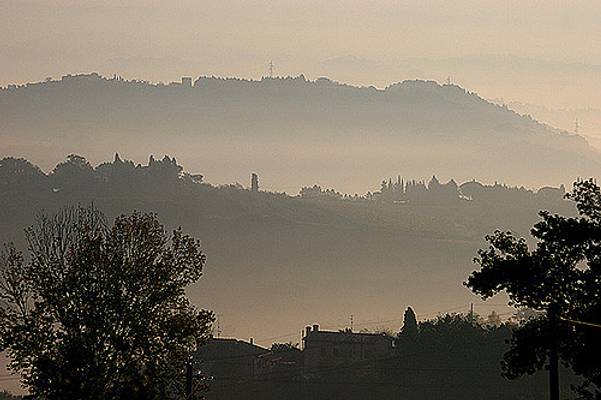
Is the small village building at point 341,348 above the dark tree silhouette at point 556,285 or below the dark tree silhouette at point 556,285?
above

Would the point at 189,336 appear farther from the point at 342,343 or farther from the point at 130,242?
the point at 342,343

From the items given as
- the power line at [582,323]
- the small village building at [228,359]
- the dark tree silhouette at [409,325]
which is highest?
the dark tree silhouette at [409,325]

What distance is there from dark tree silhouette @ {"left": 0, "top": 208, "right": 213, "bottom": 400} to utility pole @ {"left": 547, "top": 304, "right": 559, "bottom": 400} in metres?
11.1

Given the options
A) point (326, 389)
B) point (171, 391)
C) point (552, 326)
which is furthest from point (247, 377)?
point (552, 326)

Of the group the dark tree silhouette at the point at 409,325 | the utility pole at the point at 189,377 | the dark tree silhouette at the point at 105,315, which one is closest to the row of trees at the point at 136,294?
the dark tree silhouette at the point at 105,315

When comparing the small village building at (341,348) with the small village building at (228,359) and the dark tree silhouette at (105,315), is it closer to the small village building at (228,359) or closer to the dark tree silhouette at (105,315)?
the small village building at (228,359)

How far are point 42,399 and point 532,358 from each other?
44.5 feet

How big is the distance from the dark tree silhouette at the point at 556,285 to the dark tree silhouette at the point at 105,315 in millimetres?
9341

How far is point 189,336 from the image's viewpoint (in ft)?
127

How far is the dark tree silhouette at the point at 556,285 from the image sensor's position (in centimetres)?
3225

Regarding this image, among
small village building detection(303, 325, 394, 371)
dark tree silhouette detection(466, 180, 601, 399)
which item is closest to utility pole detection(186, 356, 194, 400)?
dark tree silhouette detection(466, 180, 601, 399)

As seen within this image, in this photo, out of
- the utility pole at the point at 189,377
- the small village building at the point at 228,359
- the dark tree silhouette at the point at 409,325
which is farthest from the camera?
the small village building at the point at 228,359

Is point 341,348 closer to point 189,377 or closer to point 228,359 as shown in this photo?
point 228,359

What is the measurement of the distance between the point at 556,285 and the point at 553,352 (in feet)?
7.56
